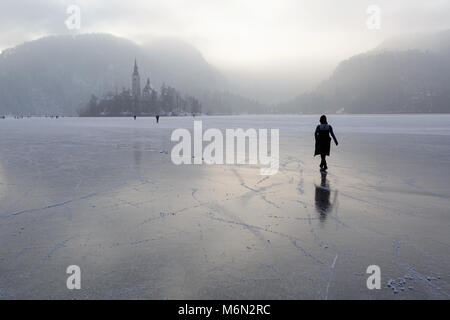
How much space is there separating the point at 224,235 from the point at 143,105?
187 metres

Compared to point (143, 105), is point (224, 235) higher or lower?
lower

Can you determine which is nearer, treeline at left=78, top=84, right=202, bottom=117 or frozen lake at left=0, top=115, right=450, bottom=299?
frozen lake at left=0, top=115, right=450, bottom=299

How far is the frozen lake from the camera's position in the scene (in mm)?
3256

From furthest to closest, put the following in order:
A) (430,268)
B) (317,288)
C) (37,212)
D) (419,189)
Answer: (419,189)
(37,212)
(430,268)
(317,288)

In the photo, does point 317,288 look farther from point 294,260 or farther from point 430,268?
point 430,268

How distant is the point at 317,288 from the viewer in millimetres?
3199

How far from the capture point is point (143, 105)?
7190 inches

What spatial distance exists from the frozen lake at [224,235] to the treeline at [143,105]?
577 ft

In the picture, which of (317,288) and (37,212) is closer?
(317,288)

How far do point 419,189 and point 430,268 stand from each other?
4502 mm

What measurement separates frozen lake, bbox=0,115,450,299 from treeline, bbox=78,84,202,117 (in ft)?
577

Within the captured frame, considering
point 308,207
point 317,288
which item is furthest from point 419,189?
point 317,288

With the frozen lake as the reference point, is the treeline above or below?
above

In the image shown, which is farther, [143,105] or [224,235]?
[143,105]
